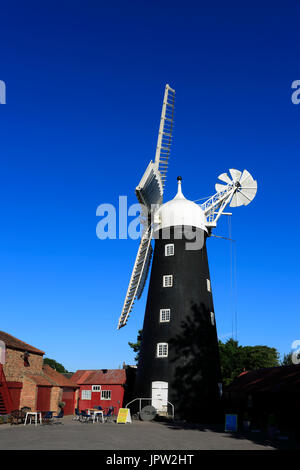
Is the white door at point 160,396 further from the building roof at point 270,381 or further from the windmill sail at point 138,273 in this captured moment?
the windmill sail at point 138,273

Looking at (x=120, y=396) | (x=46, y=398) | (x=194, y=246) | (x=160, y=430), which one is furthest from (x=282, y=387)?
(x=120, y=396)

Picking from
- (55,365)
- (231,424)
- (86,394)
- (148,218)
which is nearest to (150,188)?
(148,218)

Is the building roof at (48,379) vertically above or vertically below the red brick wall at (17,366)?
below

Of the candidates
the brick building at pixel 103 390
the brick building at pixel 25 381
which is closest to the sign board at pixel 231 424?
the brick building at pixel 25 381

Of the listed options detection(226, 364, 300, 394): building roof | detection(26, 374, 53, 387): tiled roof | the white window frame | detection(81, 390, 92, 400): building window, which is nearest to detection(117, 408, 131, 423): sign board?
the white window frame

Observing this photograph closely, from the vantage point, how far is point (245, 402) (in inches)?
1105

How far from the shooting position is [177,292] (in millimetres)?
28766

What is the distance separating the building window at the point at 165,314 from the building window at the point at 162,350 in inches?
65.6

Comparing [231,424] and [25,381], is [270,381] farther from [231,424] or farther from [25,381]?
[25,381]

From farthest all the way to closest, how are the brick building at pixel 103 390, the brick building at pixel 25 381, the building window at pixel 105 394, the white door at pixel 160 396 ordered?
the building window at pixel 105 394
the brick building at pixel 103 390
the brick building at pixel 25 381
the white door at pixel 160 396

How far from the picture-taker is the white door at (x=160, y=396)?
2606 cm

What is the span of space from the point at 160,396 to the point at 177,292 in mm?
7061
